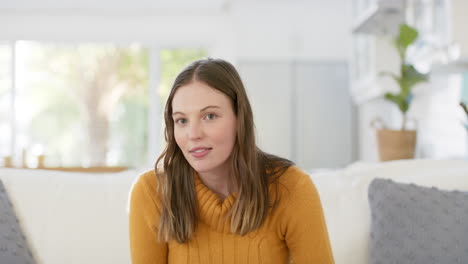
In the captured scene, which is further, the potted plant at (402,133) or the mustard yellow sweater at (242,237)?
the potted plant at (402,133)

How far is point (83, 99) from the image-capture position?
649 centimetres

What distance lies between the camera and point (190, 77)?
4.47 ft

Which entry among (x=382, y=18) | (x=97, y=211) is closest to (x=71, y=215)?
(x=97, y=211)

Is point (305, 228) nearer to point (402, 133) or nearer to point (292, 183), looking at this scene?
point (292, 183)

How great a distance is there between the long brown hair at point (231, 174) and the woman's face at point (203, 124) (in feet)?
0.08

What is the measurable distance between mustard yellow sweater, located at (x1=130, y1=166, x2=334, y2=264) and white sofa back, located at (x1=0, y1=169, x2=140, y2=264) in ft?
0.80

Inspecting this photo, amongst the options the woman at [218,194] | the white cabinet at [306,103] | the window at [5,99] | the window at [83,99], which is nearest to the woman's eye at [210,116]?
the woman at [218,194]

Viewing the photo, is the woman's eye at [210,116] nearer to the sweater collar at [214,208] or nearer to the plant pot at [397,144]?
the sweater collar at [214,208]

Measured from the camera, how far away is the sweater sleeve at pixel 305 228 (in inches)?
53.4

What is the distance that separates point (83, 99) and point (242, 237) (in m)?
5.49

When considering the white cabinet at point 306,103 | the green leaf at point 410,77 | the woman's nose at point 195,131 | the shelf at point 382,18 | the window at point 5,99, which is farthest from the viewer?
the window at point 5,99

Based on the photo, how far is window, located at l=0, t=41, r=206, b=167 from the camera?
6367 mm

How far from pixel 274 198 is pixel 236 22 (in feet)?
15.6

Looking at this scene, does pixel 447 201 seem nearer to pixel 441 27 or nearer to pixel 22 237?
pixel 441 27
